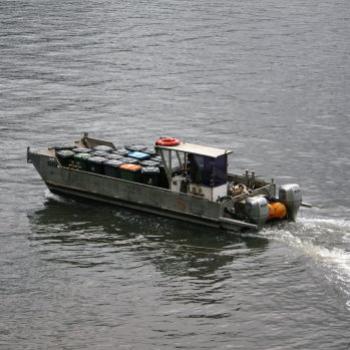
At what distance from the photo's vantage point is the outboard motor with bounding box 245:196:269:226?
4300cm

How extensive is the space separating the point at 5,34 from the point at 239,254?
2135 inches

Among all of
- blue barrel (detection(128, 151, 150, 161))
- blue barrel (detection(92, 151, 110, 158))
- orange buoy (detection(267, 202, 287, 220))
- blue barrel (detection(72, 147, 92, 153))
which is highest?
blue barrel (detection(72, 147, 92, 153))

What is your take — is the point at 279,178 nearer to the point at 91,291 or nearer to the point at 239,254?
the point at 239,254

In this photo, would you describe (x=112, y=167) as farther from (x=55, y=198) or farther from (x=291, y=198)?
(x=291, y=198)

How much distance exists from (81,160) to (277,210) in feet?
34.3

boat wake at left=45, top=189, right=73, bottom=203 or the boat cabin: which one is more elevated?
the boat cabin

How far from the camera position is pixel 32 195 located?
163 feet

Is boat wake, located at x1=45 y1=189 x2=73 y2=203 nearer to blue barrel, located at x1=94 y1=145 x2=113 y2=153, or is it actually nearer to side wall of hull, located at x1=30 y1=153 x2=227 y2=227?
side wall of hull, located at x1=30 y1=153 x2=227 y2=227

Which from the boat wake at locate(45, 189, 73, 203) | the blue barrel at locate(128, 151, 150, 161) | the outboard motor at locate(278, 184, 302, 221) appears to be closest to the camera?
the outboard motor at locate(278, 184, 302, 221)

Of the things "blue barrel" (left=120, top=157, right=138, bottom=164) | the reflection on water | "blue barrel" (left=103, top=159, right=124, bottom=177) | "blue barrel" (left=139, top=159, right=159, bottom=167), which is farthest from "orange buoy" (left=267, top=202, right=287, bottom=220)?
"blue barrel" (left=103, top=159, right=124, bottom=177)

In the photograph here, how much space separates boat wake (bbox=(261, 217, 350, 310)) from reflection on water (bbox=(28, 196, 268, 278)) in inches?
55.7

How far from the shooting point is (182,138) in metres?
59.3

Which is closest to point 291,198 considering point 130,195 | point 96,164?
point 130,195

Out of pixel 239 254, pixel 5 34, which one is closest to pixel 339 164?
pixel 239 254
